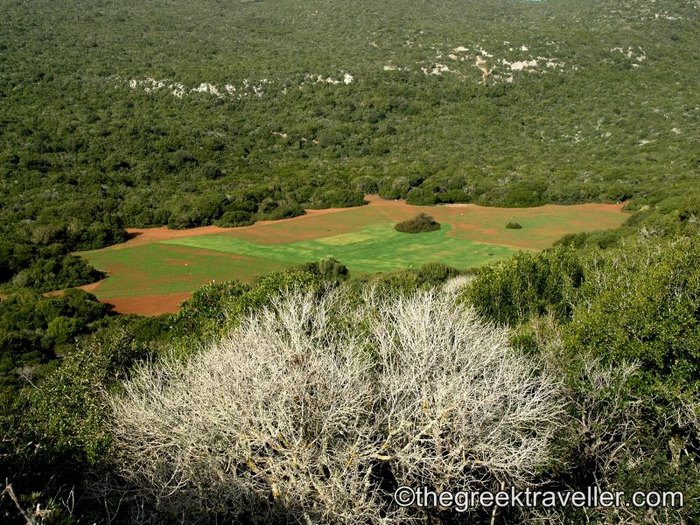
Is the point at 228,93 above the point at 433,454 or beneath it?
above

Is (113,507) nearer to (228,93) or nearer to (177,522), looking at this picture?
(177,522)

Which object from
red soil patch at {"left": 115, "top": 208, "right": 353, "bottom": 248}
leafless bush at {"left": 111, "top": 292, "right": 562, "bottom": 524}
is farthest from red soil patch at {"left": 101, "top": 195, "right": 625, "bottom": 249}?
leafless bush at {"left": 111, "top": 292, "right": 562, "bottom": 524}

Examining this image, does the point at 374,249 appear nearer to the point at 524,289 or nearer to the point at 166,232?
the point at 166,232

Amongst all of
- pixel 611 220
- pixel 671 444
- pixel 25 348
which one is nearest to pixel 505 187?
pixel 611 220

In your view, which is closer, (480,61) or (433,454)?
(433,454)

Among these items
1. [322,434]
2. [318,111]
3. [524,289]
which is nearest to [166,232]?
[524,289]
